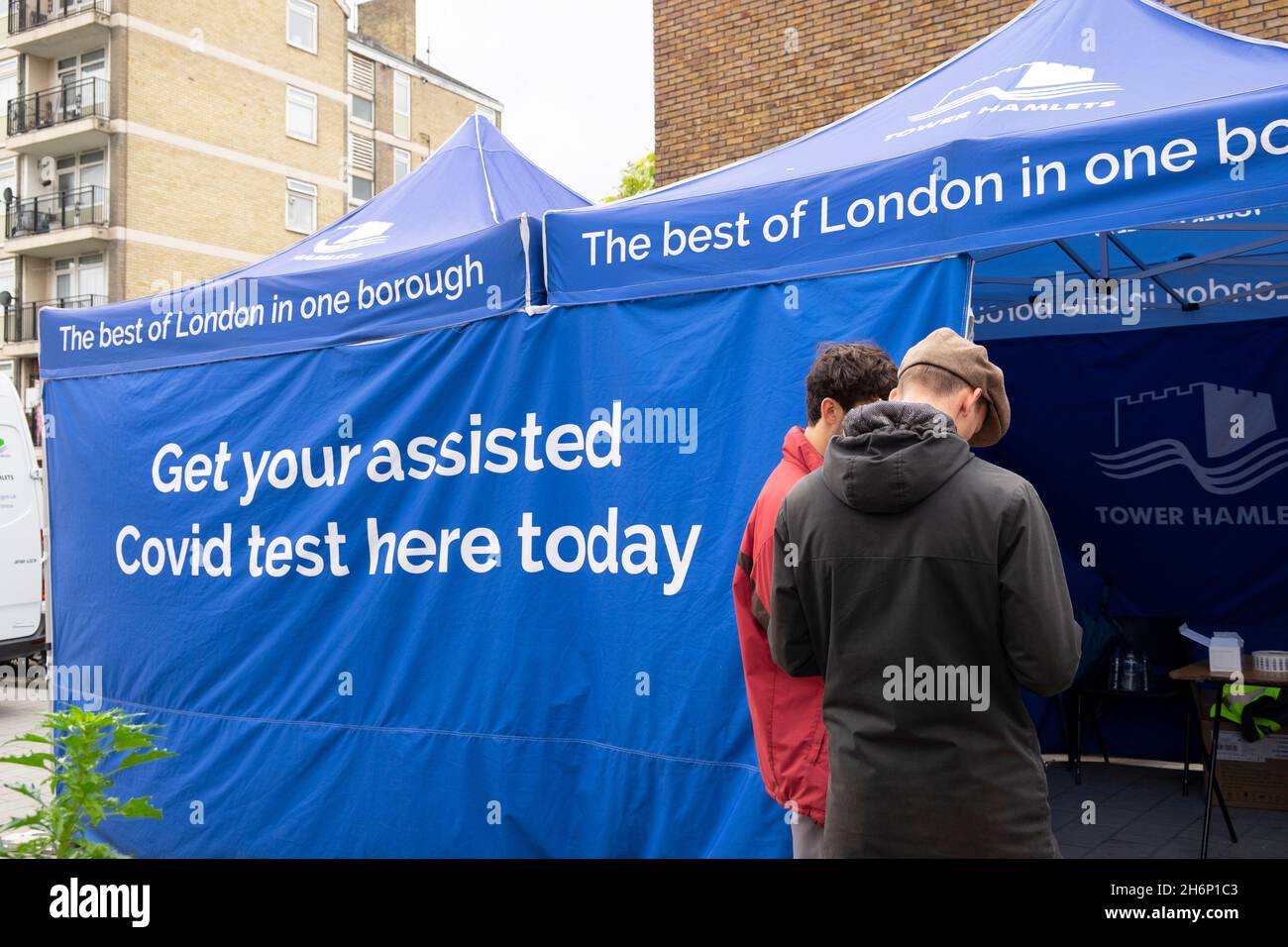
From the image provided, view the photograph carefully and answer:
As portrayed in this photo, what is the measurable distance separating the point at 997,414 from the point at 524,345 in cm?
218

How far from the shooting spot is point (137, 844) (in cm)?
521

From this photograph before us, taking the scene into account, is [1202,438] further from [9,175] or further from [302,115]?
[9,175]

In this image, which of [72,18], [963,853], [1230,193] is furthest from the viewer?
[72,18]

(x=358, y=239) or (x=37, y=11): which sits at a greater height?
(x=37, y=11)

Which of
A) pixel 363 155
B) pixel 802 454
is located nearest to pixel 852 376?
pixel 802 454

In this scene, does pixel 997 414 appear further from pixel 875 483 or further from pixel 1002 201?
pixel 1002 201

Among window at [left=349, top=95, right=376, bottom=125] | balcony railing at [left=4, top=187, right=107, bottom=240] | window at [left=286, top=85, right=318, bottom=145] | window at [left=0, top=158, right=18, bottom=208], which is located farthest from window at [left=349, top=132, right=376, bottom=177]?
window at [left=0, top=158, right=18, bottom=208]

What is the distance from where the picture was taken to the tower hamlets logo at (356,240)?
518 centimetres

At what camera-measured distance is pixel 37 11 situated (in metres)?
31.1

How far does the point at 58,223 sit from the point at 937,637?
108 feet

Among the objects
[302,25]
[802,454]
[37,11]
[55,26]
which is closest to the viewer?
[802,454]

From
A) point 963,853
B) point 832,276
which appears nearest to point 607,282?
point 832,276

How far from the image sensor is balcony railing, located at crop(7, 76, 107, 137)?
96.9 ft

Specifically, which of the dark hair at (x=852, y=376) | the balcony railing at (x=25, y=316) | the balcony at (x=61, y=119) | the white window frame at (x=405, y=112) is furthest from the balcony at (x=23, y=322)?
the dark hair at (x=852, y=376)
